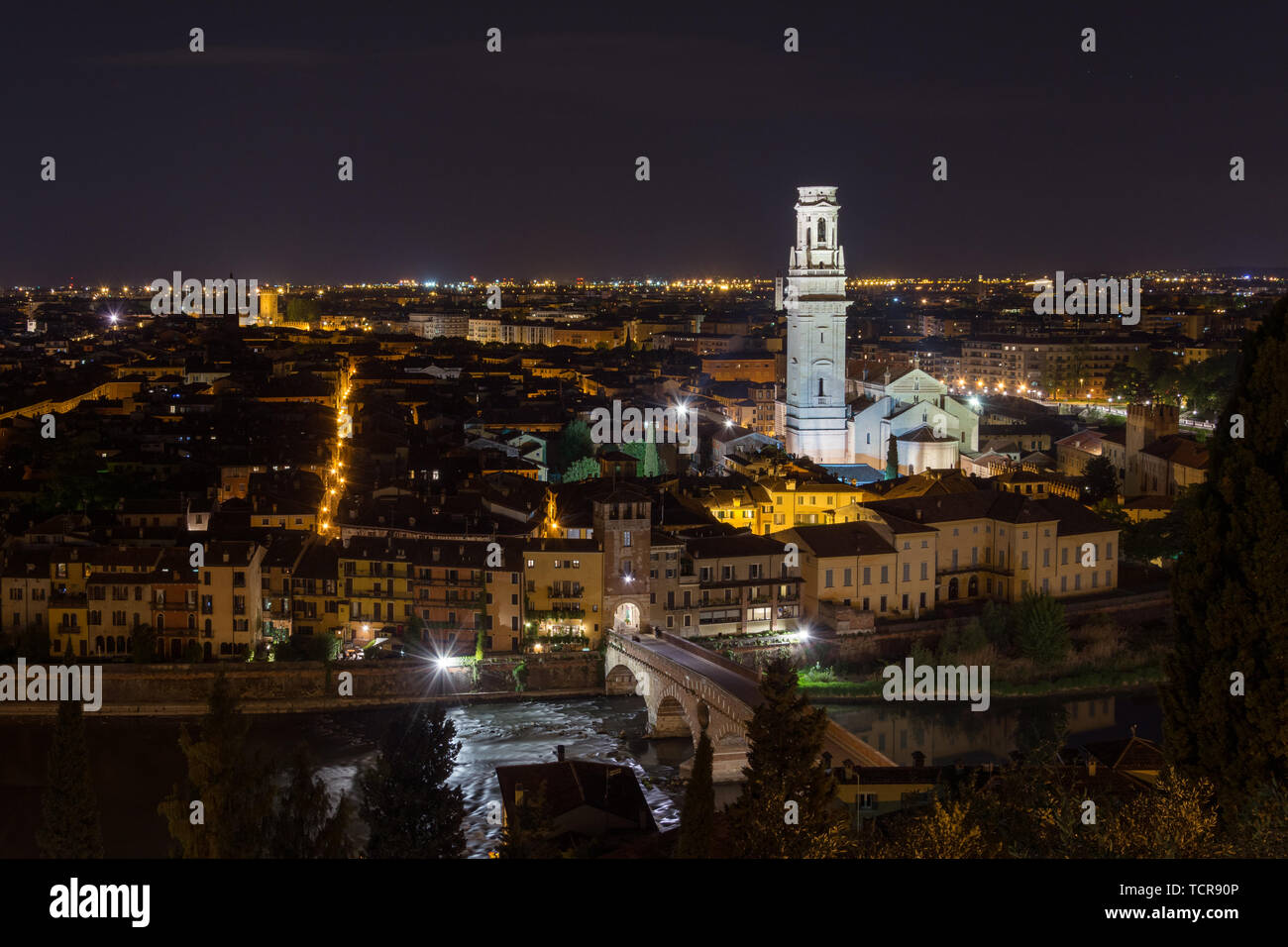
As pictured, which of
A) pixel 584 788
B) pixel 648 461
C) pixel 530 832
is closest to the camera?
pixel 530 832

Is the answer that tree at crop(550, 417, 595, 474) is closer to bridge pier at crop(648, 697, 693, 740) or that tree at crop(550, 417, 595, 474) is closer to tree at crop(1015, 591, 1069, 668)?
tree at crop(1015, 591, 1069, 668)

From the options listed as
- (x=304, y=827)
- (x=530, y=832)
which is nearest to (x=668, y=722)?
(x=530, y=832)

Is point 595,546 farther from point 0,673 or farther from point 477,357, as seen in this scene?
point 477,357

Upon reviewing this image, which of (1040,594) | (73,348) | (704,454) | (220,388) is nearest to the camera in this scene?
A: (1040,594)

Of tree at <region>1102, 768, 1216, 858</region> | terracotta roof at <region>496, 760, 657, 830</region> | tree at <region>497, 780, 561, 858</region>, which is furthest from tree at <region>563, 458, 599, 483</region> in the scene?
tree at <region>1102, 768, 1216, 858</region>

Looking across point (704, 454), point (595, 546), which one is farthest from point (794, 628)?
point (704, 454)

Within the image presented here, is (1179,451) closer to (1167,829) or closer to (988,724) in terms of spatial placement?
(988,724)
